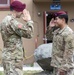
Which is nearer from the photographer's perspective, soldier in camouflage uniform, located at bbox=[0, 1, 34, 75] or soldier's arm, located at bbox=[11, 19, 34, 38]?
soldier's arm, located at bbox=[11, 19, 34, 38]

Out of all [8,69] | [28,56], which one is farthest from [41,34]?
[8,69]

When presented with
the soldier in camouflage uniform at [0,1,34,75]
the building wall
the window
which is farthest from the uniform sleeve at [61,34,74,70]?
the window

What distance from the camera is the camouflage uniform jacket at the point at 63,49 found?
251 inches

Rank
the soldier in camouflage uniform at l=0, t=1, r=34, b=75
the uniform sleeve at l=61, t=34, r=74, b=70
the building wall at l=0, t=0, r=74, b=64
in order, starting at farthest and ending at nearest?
the building wall at l=0, t=0, r=74, b=64 → the soldier in camouflage uniform at l=0, t=1, r=34, b=75 → the uniform sleeve at l=61, t=34, r=74, b=70

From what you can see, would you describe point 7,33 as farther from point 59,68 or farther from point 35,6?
point 35,6

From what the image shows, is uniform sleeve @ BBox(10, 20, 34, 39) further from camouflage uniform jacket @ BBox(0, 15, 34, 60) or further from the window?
the window

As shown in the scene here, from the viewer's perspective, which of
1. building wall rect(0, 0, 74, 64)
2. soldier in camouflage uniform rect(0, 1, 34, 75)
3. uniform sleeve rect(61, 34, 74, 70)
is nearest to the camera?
uniform sleeve rect(61, 34, 74, 70)

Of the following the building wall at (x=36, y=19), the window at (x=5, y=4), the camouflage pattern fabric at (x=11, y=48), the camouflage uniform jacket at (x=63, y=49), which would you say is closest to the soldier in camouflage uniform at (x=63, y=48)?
the camouflage uniform jacket at (x=63, y=49)

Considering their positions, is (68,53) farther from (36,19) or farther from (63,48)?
(36,19)

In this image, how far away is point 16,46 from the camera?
21.7 feet

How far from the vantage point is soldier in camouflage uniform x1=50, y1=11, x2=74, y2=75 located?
21.0ft

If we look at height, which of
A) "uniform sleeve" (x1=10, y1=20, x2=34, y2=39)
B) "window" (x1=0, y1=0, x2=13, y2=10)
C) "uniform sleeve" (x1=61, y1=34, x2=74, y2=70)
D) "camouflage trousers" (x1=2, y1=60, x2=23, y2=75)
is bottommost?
"camouflage trousers" (x1=2, y1=60, x2=23, y2=75)

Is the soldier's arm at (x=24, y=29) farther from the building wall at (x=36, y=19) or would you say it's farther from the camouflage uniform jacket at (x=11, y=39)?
the building wall at (x=36, y=19)

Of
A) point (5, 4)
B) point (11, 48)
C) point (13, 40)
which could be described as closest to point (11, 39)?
point (13, 40)
